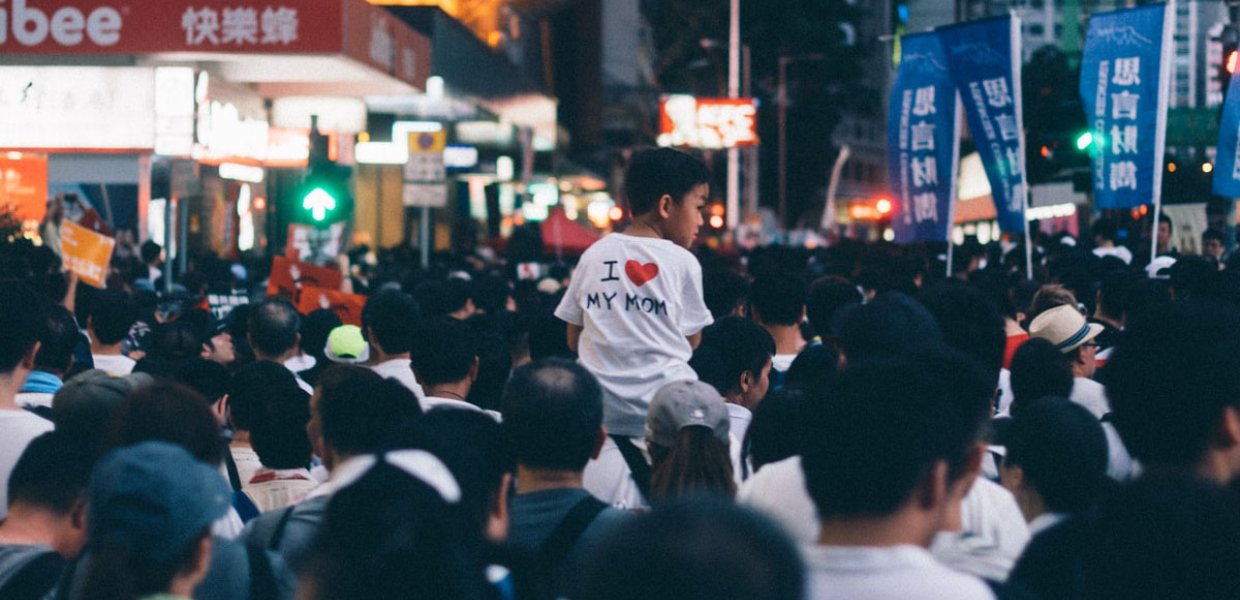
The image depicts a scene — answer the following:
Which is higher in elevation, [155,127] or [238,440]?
[155,127]

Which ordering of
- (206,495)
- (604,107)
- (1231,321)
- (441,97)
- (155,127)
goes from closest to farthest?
(206,495)
(1231,321)
(155,127)
(441,97)
(604,107)

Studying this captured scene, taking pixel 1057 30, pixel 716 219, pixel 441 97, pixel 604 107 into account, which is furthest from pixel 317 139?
pixel 1057 30

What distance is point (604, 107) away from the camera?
54469mm

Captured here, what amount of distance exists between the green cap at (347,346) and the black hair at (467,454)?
12.8 ft

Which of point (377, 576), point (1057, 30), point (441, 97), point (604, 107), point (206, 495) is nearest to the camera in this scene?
point (377, 576)

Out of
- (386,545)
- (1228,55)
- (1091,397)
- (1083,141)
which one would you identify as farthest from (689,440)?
(1083,141)

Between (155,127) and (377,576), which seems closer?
(377,576)

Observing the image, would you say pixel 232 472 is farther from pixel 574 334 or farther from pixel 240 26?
pixel 240 26

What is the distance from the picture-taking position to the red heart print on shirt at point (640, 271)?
226 inches

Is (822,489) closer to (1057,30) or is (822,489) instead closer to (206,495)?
(206,495)

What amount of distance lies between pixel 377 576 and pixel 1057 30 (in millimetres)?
180263

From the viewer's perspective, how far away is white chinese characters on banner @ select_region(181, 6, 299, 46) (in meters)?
19.0

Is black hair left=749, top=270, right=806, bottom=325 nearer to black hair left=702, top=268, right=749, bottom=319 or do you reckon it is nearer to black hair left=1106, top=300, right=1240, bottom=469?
black hair left=702, top=268, right=749, bottom=319

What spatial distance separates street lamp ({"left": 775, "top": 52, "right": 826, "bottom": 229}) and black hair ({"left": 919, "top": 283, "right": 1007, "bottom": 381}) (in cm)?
4839
